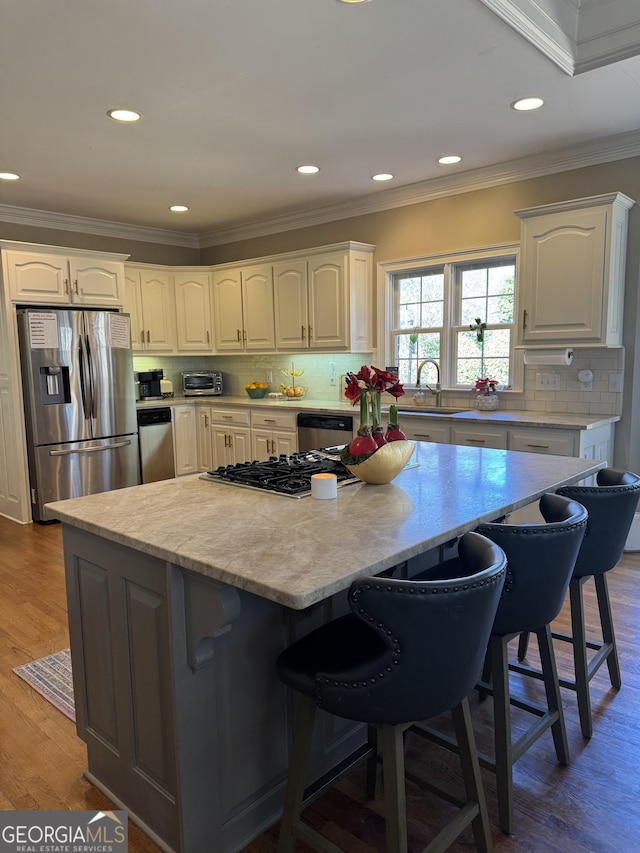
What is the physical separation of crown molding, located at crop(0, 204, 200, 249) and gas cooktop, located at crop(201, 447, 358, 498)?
4185 mm

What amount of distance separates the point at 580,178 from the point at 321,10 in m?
2.46

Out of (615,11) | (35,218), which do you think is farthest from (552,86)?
(35,218)

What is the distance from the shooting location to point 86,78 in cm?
280

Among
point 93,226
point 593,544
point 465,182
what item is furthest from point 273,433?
point 593,544

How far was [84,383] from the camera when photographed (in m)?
5.05

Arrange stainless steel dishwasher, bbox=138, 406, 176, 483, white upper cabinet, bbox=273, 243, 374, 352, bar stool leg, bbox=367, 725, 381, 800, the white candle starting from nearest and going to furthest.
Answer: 1. bar stool leg, bbox=367, 725, 381, 800
2. the white candle
3. white upper cabinet, bbox=273, 243, 374, 352
4. stainless steel dishwasher, bbox=138, 406, 176, 483

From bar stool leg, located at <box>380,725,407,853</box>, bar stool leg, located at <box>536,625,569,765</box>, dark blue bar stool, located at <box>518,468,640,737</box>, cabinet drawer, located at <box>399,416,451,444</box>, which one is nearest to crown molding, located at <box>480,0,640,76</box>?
dark blue bar stool, located at <box>518,468,640,737</box>

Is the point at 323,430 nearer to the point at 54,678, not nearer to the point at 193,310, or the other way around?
the point at 193,310

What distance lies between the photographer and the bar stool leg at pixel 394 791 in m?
1.30

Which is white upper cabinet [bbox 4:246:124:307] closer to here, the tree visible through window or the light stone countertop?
the tree visible through window

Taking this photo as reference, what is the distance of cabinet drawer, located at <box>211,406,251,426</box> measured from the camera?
569cm

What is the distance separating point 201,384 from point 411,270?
2.79m

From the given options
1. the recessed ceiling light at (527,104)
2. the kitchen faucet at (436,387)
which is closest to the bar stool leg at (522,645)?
the kitchen faucet at (436,387)

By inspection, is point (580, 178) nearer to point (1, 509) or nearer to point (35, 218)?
point (35, 218)
